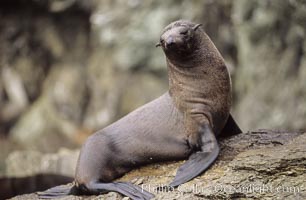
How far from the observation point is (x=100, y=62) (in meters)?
15.0

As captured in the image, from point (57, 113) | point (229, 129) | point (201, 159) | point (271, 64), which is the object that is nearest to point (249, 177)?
point (201, 159)

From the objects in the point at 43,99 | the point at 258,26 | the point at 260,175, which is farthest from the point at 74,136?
the point at 260,175

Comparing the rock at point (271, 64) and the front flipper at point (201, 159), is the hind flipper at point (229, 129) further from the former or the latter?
the rock at point (271, 64)

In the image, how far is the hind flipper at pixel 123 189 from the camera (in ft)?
15.0

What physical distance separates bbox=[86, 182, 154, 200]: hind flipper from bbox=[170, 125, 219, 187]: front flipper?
22cm

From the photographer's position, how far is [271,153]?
461cm

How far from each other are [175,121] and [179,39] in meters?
0.65

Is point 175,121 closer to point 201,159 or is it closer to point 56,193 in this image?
point 201,159

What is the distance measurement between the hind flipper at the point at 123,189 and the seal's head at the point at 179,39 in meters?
1.07

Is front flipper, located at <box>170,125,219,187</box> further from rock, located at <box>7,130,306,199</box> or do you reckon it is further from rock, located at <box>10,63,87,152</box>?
rock, located at <box>10,63,87,152</box>

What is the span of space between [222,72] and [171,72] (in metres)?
0.41

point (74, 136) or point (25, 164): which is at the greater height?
point (74, 136)

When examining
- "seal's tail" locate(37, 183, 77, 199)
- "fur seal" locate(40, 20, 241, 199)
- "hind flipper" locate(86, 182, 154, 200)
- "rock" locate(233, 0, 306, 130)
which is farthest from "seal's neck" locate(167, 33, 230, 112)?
"rock" locate(233, 0, 306, 130)

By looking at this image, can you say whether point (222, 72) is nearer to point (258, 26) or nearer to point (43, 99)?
point (258, 26)
